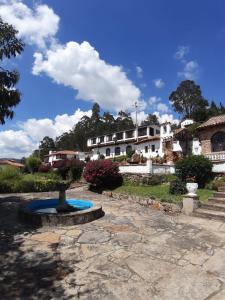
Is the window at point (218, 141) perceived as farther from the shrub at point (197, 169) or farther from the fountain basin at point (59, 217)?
the fountain basin at point (59, 217)

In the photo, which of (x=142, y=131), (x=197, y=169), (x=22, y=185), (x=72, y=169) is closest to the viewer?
(x=197, y=169)

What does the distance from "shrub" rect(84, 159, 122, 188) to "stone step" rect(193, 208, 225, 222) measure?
7.77 metres

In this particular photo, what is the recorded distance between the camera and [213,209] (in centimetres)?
1093

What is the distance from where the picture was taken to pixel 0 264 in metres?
6.23

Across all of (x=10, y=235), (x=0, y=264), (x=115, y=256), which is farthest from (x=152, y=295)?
(x=10, y=235)

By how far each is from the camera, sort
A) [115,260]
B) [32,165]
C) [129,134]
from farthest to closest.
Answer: [129,134] < [32,165] < [115,260]

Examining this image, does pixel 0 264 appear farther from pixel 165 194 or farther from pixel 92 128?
pixel 92 128

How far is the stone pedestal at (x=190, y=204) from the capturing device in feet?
35.9

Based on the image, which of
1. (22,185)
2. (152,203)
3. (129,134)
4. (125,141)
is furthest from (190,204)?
(129,134)

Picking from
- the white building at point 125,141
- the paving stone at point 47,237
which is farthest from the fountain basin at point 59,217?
the white building at point 125,141

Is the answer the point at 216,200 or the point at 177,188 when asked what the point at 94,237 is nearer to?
the point at 216,200

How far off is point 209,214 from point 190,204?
34.7 inches

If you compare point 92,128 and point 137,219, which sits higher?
point 92,128

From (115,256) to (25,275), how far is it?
209 centimetres
